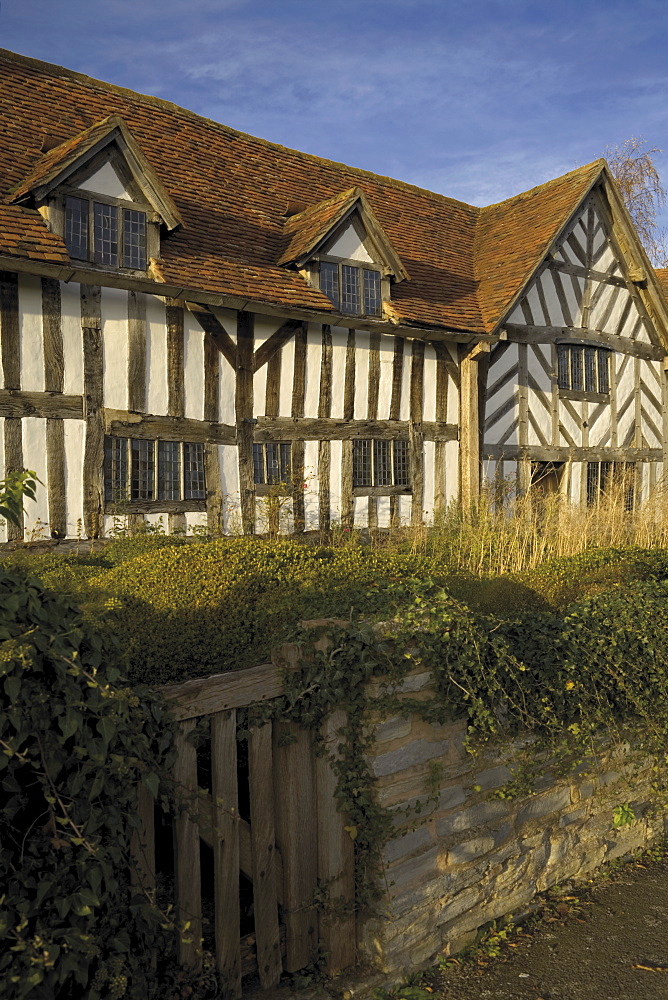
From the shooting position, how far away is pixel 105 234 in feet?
32.7

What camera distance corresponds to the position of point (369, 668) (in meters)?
3.57

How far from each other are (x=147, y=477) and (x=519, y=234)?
8983mm

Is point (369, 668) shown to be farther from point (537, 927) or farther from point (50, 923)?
point (537, 927)

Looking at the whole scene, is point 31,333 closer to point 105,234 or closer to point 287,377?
point 105,234

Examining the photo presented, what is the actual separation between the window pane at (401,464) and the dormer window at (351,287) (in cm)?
210

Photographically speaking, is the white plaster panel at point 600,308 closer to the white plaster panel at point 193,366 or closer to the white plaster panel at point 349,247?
the white plaster panel at point 349,247

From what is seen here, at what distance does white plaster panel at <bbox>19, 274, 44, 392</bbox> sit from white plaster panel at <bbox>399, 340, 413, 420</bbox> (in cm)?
562

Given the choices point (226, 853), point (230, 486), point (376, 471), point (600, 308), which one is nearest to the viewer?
point (226, 853)

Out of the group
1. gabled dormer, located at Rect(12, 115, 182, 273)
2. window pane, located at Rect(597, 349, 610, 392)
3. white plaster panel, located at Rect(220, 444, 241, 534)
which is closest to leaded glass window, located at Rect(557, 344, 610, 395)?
window pane, located at Rect(597, 349, 610, 392)

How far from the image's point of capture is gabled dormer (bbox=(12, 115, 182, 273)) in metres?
9.47

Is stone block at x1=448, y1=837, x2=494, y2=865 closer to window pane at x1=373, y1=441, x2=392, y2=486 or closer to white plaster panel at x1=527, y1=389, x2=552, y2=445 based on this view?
window pane at x1=373, y1=441, x2=392, y2=486

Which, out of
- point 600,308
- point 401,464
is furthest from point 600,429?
point 401,464

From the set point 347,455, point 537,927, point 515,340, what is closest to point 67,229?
point 347,455

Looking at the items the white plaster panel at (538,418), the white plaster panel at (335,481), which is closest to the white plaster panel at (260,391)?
the white plaster panel at (335,481)
